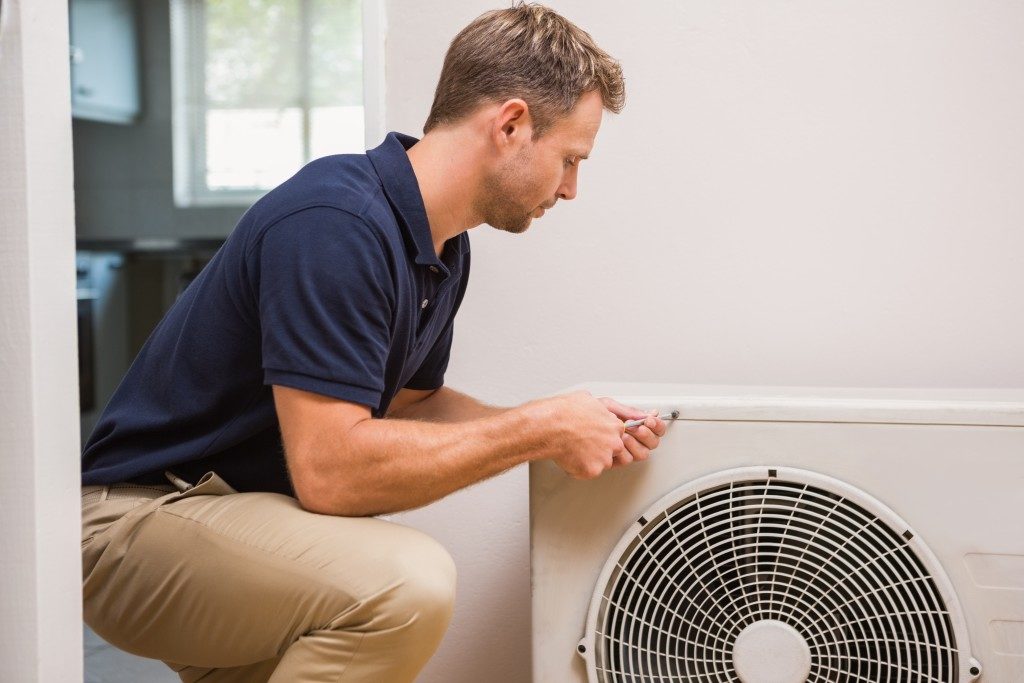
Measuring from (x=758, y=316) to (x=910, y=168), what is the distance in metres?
0.30

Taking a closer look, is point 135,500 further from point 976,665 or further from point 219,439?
point 976,665

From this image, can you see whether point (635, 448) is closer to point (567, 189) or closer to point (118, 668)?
point (567, 189)

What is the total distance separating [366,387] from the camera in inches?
37.2

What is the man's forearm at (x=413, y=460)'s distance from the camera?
95cm

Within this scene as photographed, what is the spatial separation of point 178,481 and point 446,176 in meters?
0.47

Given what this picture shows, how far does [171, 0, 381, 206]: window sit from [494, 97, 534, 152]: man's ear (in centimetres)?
197

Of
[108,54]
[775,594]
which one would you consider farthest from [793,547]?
[108,54]

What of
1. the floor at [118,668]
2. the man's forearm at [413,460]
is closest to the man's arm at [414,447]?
the man's forearm at [413,460]

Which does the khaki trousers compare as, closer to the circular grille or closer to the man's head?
the circular grille

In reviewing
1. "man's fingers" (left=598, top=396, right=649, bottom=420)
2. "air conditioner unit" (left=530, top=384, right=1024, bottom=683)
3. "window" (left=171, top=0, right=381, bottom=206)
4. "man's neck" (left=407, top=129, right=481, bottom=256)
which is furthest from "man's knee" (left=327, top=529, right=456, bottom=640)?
"window" (left=171, top=0, right=381, bottom=206)

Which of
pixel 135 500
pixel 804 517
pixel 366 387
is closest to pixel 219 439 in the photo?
pixel 135 500

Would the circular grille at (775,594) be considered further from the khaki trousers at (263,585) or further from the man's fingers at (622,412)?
the khaki trousers at (263,585)

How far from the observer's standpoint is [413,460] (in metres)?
0.96

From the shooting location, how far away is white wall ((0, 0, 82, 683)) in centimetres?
69
